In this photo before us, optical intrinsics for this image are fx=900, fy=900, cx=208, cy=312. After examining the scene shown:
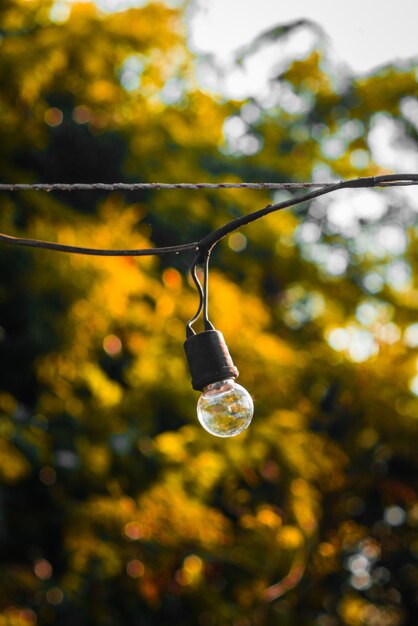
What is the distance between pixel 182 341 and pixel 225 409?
4.53 m

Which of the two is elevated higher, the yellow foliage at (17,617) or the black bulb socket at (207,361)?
the black bulb socket at (207,361)

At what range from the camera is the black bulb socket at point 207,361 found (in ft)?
7.20

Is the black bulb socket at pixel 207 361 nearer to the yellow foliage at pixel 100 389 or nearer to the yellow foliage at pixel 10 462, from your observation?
the yellow foliage at pixel 10 462

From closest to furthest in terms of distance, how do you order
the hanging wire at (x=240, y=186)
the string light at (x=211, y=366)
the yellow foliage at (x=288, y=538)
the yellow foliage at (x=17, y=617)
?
the hanging wire at (x=240, y=186) → the string light at (x=211, y=366) → the yellow foliage at (x=17, y=617) → the yellow foliage at (x=288, y=538)

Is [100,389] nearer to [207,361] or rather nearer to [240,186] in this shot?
[207,361]

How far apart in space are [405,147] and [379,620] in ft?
17.8

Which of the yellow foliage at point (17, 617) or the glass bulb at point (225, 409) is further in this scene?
the yellow foliage at point (17, 617)

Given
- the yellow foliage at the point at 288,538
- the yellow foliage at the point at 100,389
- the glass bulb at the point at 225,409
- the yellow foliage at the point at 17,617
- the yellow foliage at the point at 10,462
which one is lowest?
the yellow foliage at the point at 288,538

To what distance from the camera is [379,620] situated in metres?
10.5

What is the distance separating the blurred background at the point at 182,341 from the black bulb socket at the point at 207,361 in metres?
2.74

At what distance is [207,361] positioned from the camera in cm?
221

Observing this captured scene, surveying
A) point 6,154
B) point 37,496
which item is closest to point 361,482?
point 37,496

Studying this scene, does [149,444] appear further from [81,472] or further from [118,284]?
[118,284]

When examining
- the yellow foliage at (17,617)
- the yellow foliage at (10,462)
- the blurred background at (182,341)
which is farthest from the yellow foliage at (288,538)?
the yellow foliage at (10,462)
